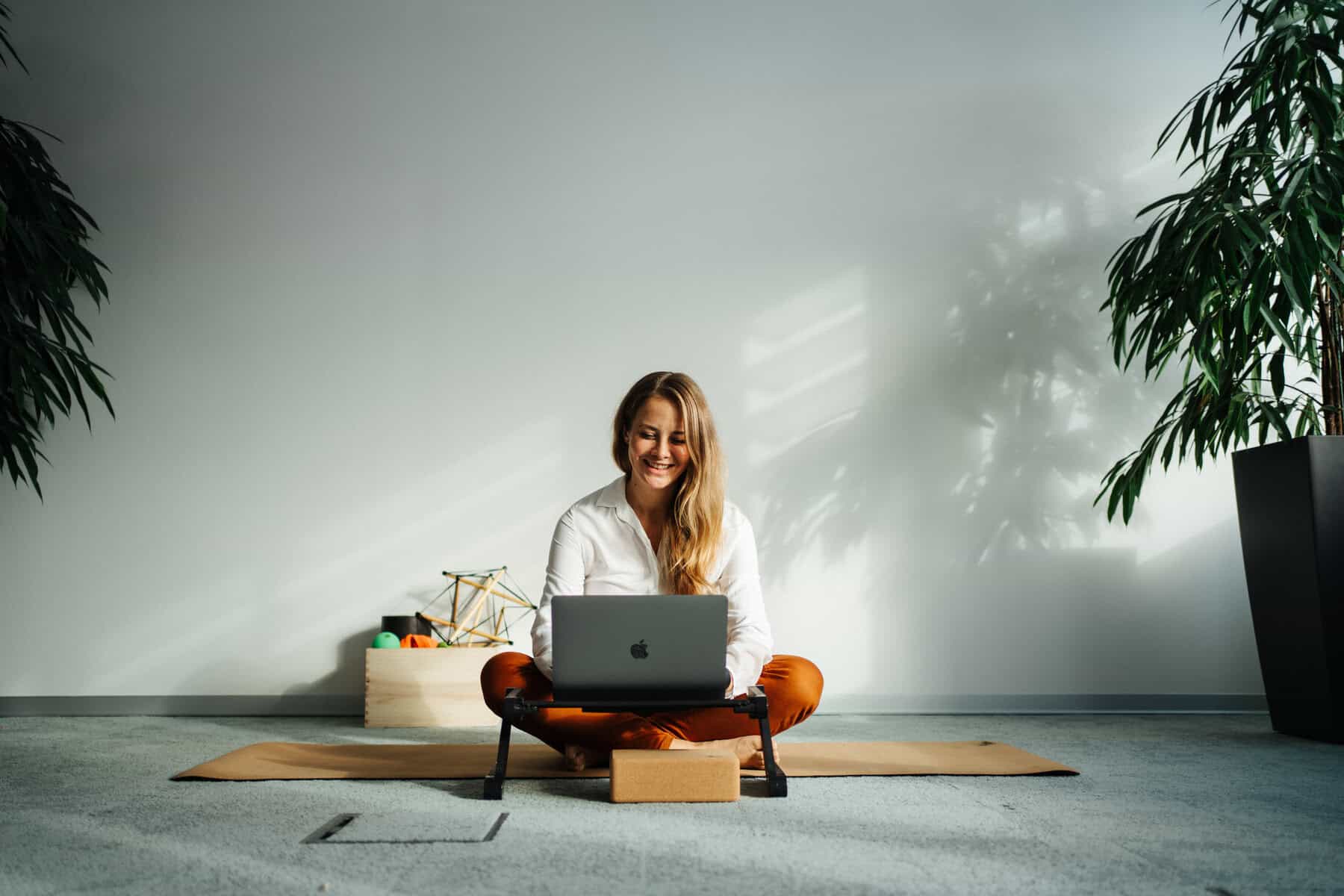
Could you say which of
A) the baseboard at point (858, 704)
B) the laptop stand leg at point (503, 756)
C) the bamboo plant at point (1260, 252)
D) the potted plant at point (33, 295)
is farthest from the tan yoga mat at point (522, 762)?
A: the potted plant at point (33, 295)

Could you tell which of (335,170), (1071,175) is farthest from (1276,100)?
(335,170)

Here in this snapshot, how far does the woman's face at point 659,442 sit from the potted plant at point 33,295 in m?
1.90

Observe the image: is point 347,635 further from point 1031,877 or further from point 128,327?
point 1031,877

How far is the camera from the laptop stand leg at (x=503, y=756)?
175 centimetres

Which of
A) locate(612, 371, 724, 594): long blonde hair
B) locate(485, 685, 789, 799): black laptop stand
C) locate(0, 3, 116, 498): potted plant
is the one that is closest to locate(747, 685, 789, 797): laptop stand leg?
locate(485, 685, 789, 799): black laptop stand

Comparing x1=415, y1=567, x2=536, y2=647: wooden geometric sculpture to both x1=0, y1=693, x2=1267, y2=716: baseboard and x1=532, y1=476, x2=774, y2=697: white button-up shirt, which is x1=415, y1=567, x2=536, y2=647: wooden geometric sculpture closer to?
x1=0, y1=693, x2=1267, y2=716: baseboard

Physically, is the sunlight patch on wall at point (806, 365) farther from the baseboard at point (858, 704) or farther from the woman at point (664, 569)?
the woman at point (664, 569)

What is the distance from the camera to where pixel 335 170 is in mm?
3369

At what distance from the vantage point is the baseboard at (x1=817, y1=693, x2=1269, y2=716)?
10.4 feet

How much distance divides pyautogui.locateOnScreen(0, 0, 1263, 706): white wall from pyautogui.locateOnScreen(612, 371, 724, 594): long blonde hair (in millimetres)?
1184

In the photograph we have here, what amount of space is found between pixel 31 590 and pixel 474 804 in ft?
7.43

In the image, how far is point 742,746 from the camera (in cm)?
204

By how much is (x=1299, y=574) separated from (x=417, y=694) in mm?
2403

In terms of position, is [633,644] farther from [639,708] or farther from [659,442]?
[659,442]
